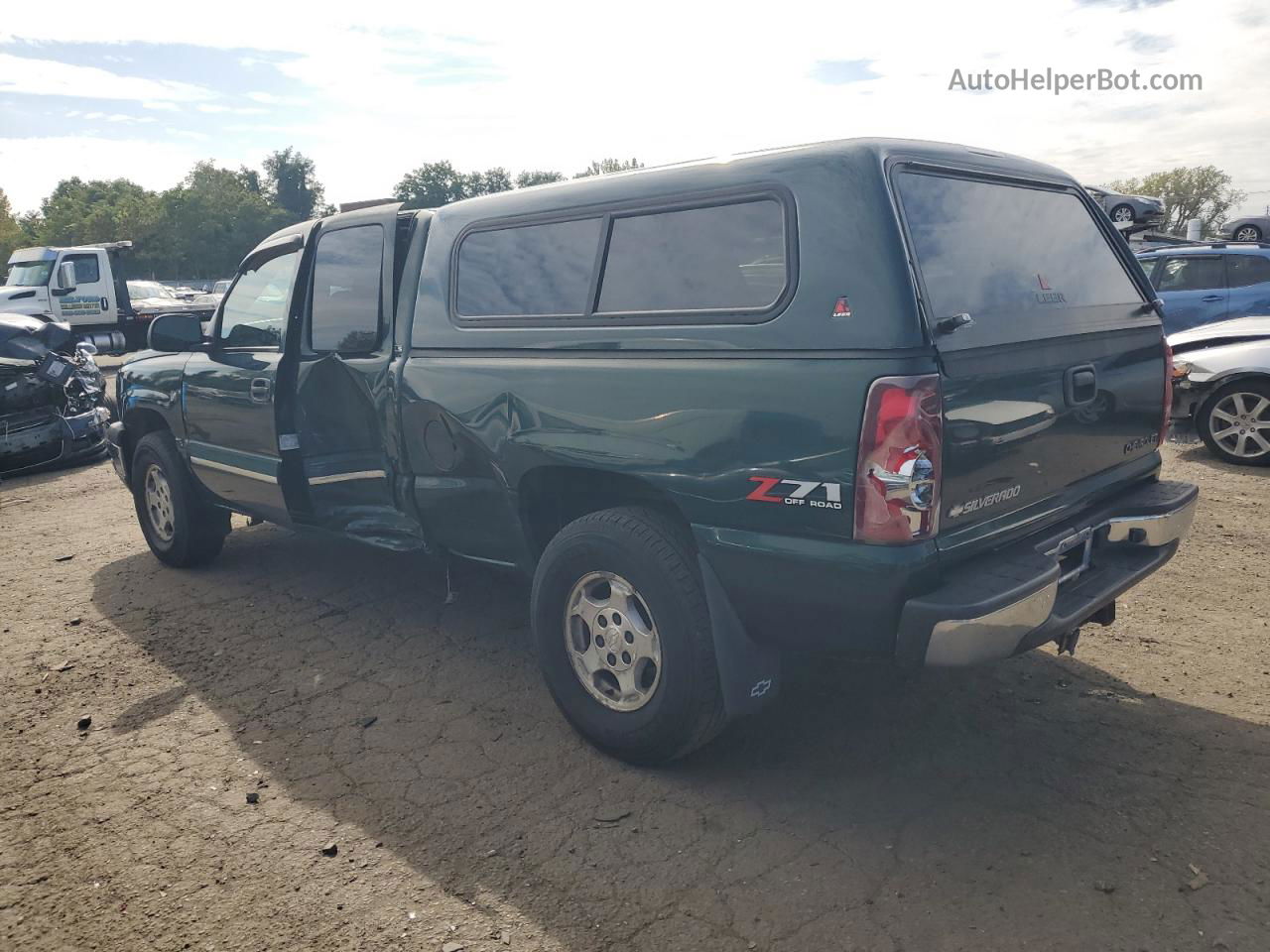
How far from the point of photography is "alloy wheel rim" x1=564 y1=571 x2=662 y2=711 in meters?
3.31

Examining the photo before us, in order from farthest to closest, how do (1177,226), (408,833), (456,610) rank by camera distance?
(1177,226) < (456,610) < (408,833)

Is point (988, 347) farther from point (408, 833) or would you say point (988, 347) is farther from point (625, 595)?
point (408, 833)

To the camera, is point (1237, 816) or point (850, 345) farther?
point (1237, 816)

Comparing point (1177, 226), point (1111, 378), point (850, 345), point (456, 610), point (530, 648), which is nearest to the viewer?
point (850, 345)

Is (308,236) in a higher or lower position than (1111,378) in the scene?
higher

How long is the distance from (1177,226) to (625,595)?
202 ft

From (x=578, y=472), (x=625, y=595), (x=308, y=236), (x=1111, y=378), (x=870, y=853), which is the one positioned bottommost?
(x=870, y=853)

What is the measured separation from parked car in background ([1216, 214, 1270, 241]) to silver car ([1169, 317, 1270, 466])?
13930 mm

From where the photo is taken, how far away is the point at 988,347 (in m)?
2.89

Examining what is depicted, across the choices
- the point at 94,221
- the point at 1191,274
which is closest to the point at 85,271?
the point at 1191,274

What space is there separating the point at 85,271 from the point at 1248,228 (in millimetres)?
23869

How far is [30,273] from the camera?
62.4ft

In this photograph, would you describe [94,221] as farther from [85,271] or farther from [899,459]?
[899,459]

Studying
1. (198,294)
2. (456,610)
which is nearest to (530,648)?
(456,610)
